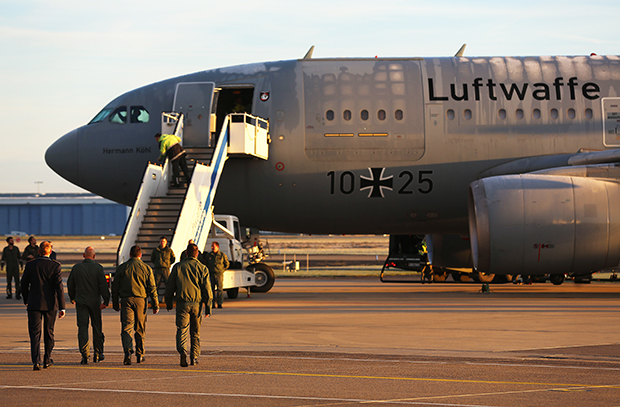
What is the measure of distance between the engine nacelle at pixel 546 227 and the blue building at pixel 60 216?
140m

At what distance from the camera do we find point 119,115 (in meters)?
24.9

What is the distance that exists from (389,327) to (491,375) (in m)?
5.69

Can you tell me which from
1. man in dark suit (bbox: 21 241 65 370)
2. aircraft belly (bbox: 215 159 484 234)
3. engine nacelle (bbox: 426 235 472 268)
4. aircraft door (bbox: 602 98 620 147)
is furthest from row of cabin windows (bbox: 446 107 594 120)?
man in dark suit (bbox: 21 241 65 370)

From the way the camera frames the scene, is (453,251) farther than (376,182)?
Yes

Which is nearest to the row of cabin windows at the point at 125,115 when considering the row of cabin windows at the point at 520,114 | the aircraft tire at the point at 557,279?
the row of cabin windows at the point at 520,114

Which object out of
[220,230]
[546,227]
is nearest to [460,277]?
[220,230]

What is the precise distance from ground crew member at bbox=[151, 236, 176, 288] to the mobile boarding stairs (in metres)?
0.57

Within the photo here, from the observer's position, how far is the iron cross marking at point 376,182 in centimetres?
2384

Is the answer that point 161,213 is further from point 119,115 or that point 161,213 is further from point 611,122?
point 611,122

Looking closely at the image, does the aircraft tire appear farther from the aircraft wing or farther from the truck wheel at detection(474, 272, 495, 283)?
the aircraft wing

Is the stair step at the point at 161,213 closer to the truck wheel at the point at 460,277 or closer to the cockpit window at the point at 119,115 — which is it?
the cockpit window at the point at 119,115

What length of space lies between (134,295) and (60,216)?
5938 inches

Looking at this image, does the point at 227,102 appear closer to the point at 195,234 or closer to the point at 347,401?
the point at 195,234

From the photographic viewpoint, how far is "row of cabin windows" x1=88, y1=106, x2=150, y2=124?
24775mm
